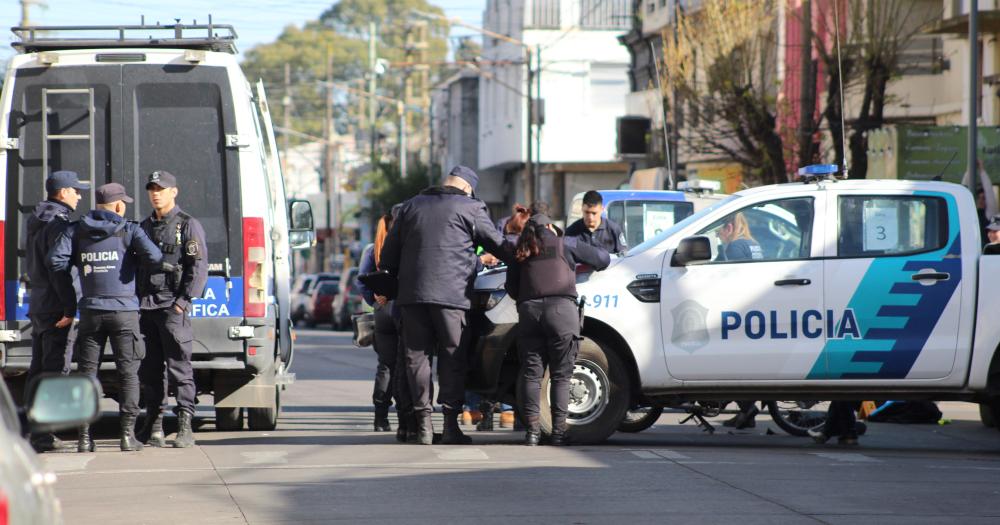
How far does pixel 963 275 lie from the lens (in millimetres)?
11055

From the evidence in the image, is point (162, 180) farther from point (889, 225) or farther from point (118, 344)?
point (889, 225)

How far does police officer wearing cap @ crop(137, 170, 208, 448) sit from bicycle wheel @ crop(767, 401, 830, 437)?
443 centimetres

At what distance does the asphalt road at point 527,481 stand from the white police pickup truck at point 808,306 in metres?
0.47

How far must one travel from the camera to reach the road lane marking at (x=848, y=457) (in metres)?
10.8

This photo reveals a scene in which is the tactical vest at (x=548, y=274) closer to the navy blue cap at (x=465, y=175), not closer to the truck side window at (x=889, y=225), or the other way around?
the navy blue cap at (x=465, y=175)

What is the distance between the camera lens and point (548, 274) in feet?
36.2

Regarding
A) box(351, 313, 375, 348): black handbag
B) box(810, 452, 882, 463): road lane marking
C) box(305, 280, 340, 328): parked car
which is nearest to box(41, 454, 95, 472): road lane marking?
box(351, 313, 375, 348): black handbag

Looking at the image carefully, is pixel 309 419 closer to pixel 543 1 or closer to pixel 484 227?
pixel 484 227

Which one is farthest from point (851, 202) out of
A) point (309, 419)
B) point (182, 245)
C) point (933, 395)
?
point (309, 419)

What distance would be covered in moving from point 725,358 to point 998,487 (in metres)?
2.24

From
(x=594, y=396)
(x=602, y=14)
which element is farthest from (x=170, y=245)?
(x=602, y=14)

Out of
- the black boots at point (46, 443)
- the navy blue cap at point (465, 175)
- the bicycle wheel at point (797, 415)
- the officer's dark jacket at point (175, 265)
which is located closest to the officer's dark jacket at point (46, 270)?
the officer's dark jacket at point (175, 265)

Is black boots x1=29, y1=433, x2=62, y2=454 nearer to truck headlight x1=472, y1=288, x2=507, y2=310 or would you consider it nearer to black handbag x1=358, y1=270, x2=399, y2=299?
black handbag x1=358, y1=270, x2=399, y2=299

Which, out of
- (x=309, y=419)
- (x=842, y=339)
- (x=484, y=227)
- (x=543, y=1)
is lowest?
(x=309, y=419)
